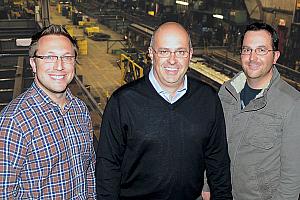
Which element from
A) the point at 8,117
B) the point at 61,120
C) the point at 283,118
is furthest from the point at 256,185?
the point at 8,117

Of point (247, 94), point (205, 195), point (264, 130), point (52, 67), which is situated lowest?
point (205, 195)

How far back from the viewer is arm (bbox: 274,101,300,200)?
190 cm

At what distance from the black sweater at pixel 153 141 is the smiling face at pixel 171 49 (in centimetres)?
11

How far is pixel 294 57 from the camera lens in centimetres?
1096

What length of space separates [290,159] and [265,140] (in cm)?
15

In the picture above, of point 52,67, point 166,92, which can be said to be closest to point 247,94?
point 166,92

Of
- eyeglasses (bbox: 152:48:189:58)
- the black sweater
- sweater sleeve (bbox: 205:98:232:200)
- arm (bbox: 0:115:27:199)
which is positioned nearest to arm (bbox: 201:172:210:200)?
sweater sleeve (bbox: 205:98:232:200)

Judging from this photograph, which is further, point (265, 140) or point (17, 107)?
point (265, 140)

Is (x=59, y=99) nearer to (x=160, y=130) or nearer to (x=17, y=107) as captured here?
(x=17, y=107)

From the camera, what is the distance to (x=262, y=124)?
2.02m

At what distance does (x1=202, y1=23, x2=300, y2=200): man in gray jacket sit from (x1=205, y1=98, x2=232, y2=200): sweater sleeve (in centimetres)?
18

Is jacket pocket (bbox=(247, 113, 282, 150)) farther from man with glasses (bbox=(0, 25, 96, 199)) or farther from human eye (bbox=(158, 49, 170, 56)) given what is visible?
man with glasses (bbox=(0, 25, 96, 199))

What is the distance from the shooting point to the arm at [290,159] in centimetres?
190

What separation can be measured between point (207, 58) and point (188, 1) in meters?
4.56
